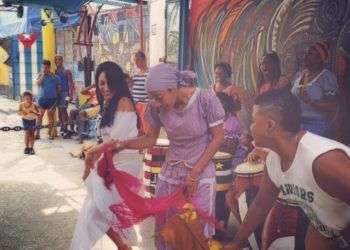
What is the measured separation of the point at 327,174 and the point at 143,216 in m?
1.78

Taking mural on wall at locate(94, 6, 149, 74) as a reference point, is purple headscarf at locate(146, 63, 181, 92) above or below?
below

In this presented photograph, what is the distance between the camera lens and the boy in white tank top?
103 inches

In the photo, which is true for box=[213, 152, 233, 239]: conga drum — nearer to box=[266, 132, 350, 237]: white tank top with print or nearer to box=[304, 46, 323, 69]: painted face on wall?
box=[304, 46, 323, 69]: painted face on wall

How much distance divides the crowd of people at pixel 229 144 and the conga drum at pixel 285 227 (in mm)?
519

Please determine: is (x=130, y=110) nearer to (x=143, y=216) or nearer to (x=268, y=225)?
(x=143, y=216)

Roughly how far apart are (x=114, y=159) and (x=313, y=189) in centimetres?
214

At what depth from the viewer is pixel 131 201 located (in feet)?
12.6

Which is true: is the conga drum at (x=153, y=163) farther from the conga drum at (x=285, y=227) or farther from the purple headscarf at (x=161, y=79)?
the purple headscarf at (x=161, y=79)

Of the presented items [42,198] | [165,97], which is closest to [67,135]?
[42,198]

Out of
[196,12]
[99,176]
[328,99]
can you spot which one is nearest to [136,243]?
[99,176]

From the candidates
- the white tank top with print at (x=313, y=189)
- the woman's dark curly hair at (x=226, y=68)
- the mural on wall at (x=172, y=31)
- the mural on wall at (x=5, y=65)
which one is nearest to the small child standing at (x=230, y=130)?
the woman's dark curly hair at (x=226, y=68)

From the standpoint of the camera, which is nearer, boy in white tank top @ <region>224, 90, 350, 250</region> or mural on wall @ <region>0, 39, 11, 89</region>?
boy in white tank top @ <region>224, 90, 350, 250</region>

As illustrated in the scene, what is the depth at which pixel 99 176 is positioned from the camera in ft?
13.6

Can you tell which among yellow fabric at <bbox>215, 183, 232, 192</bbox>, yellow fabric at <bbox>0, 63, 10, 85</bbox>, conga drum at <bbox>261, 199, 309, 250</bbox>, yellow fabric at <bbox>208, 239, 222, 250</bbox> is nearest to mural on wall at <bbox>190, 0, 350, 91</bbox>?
yellow fabric at <bbox>215, 183, 232, 192</bbox>
